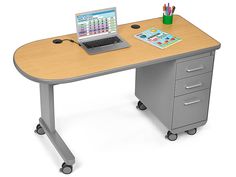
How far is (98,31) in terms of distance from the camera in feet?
17.3

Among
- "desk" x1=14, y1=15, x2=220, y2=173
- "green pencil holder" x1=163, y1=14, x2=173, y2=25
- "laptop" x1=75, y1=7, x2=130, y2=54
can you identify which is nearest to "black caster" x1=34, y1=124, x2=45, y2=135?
"desk" x1=14, y1=15, x2=220, y2=173

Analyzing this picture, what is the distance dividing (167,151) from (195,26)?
1.10 meters

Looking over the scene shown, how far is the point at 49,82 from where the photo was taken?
4777mm

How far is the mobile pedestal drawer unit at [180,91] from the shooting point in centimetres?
534

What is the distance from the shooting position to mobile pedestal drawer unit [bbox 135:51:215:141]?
534 cm

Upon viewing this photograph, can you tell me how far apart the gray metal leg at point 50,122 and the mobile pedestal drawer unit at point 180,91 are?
0.91m

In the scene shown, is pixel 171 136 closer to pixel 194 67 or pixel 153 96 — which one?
pixel 153 96

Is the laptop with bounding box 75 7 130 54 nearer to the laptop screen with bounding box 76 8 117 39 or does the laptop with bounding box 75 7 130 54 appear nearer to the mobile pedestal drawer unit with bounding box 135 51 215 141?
the laptop screen with bounding box 76 8 117 39

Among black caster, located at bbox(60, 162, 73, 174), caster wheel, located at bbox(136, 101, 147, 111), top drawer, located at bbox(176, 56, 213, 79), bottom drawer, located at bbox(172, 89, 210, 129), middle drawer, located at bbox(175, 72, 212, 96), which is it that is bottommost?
black caster, located at bbox(60, 162, 73, 174)

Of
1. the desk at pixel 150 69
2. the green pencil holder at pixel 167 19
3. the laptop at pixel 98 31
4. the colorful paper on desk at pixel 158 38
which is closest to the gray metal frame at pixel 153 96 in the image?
the desk at pixel 150 69

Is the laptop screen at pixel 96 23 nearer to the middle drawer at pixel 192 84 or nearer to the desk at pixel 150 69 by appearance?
the desk at pixel 150 69

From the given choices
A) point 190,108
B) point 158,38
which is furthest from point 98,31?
point 190,108

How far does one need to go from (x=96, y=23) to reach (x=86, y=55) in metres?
0.30

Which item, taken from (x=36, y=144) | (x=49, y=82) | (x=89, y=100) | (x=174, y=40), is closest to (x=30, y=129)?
(x=36, y=144)
